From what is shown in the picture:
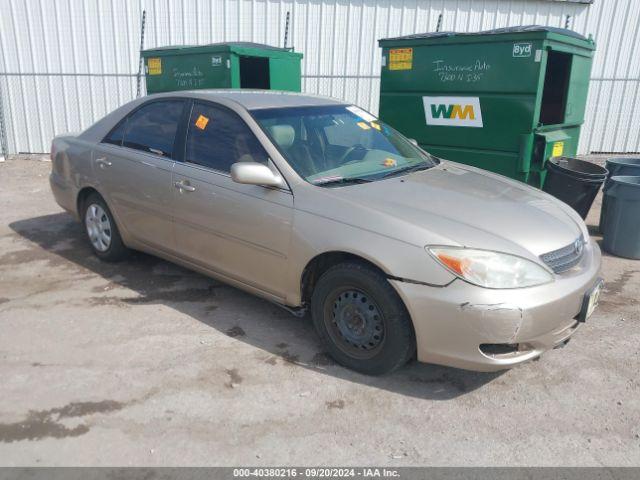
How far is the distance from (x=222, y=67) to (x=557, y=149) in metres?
4.59

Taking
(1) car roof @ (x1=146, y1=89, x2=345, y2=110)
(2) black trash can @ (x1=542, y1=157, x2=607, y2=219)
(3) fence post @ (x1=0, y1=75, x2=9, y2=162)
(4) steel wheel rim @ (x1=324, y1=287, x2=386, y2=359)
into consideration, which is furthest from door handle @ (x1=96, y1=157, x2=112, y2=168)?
(3) fence post @ (x1=0, y1=75, x2=9, y2=162)

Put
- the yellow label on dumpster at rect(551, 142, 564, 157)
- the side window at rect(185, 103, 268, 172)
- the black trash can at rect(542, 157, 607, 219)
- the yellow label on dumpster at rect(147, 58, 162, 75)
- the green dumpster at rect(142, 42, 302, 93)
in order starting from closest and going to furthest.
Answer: the side window at rect(185, 103, 268, 172), the black trash can at rect(542, 157, 607, 219), the yellow label on dumpster at rect(551, 142, 564, 157), the green dumpster at rect(142, 42, 302, 93), the yellow label on dumpster at rect(147, 58, 162, 75)

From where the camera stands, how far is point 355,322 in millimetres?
3295

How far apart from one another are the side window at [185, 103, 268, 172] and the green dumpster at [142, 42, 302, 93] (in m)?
3.70

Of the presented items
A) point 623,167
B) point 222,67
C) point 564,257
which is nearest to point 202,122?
point 564,257

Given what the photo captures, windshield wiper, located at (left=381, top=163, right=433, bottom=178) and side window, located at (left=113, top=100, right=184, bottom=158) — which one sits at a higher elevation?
side window, located at (left=113, top=100, right=184, bottom=158)

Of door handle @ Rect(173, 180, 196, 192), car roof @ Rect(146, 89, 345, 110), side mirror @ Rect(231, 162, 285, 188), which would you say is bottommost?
door handle @ Rect(173, 180, 196, 192)

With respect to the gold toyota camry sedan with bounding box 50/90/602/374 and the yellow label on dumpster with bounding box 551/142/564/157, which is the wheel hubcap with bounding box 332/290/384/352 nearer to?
the gold toyota camry sedan with bounding box 50/90/602/374

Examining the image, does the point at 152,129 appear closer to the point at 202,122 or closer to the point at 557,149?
the point at 202,122

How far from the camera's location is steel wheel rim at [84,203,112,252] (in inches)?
197

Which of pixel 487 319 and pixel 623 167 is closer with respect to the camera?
pixel 487 319

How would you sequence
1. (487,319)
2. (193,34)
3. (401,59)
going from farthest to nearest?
(193,34), (401,59), (487,319)

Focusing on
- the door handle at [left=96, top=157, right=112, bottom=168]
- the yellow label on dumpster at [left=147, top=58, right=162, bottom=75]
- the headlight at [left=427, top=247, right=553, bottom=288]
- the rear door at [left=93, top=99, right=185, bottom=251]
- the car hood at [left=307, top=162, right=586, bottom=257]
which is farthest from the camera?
the yellow label on dumpster at [left=147, top=58, right=162, bottom=75]

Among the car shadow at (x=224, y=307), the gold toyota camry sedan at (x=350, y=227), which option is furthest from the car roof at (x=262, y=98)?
the car shadow at (x=224, y=307)
